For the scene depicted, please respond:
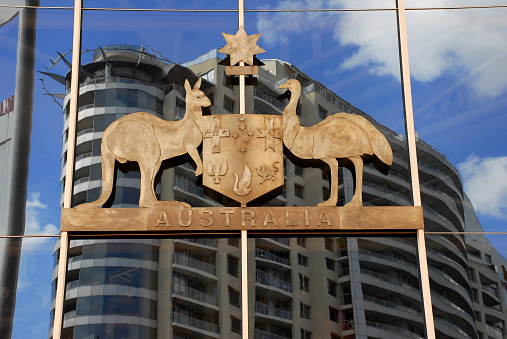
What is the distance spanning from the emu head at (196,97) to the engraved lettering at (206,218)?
5.92 ft

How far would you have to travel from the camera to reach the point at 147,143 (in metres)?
15.1

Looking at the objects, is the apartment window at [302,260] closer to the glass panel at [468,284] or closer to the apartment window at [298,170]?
the apartment window at [298,170]

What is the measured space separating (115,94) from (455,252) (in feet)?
19.2

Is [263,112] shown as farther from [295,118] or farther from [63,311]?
[63,311]

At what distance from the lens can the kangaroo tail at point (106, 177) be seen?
1479 cm

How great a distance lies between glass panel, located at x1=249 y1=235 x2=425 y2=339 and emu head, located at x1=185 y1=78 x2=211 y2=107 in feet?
7.77

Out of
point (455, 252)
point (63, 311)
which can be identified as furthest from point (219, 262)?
point (455, 252)

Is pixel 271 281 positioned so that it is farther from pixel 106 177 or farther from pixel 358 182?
pixel 106 177

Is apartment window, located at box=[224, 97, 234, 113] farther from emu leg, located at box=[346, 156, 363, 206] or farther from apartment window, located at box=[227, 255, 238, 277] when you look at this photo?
apartment window, located at box=[227, 255, 238, 277]

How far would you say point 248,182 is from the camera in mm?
14836

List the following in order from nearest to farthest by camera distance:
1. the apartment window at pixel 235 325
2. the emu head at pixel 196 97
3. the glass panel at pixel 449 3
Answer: the apartment window at pixel 235 325 < the emu head at pixel 196 97 < the glass panel at pixel 449 3

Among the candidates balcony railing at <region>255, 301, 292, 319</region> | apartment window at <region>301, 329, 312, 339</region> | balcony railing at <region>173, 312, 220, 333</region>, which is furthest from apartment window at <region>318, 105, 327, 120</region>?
balcony railing at <region>173, 312, 220, 333</region>

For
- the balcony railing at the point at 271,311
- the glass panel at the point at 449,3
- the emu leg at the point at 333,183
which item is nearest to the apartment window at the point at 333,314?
the balcony railing at the point at 271,311

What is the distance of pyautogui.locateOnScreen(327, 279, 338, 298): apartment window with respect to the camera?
14.5 m
